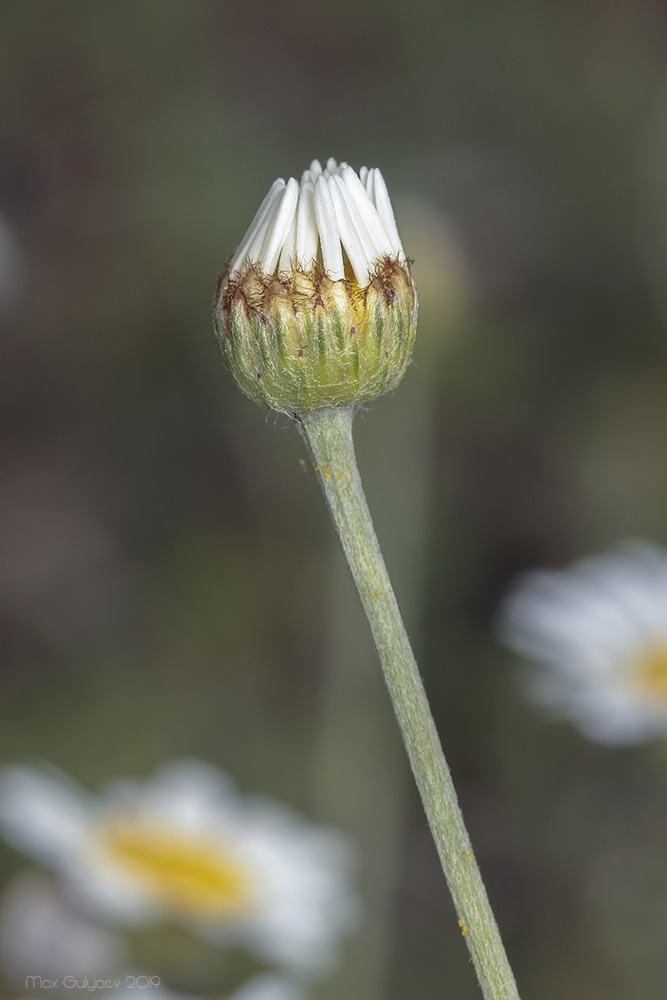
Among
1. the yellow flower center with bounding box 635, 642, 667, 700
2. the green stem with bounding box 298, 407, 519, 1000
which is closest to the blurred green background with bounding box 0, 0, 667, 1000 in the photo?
the yellow flower center with bounding box 635, 642, 667, 700

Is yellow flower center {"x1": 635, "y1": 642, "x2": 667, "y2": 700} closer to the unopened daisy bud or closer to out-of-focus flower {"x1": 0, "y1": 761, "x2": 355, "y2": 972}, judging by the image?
out-of-focus flower {"x1": 0, "y1": 761, "x2": 355, "y2": 972}

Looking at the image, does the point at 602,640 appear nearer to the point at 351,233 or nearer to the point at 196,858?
the point at 196,858

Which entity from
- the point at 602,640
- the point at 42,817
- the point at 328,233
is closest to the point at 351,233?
the point at 328,233

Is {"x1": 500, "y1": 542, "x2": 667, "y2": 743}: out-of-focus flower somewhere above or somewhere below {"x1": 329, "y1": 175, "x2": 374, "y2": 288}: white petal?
above

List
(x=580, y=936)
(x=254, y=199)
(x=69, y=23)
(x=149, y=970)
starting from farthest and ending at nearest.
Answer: (x=69, y=23)
(x=254, y=199)
(x=580, y=936)
(x=149, y=970)

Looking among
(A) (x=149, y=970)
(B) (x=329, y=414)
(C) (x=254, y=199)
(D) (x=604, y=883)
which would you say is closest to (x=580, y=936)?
(D) (x=604, y=883)

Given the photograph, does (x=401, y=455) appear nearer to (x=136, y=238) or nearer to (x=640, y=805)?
(x=640, y=805)

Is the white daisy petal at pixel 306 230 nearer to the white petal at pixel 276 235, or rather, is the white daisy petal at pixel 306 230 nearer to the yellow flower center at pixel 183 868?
the white petal at pixel 276 235
